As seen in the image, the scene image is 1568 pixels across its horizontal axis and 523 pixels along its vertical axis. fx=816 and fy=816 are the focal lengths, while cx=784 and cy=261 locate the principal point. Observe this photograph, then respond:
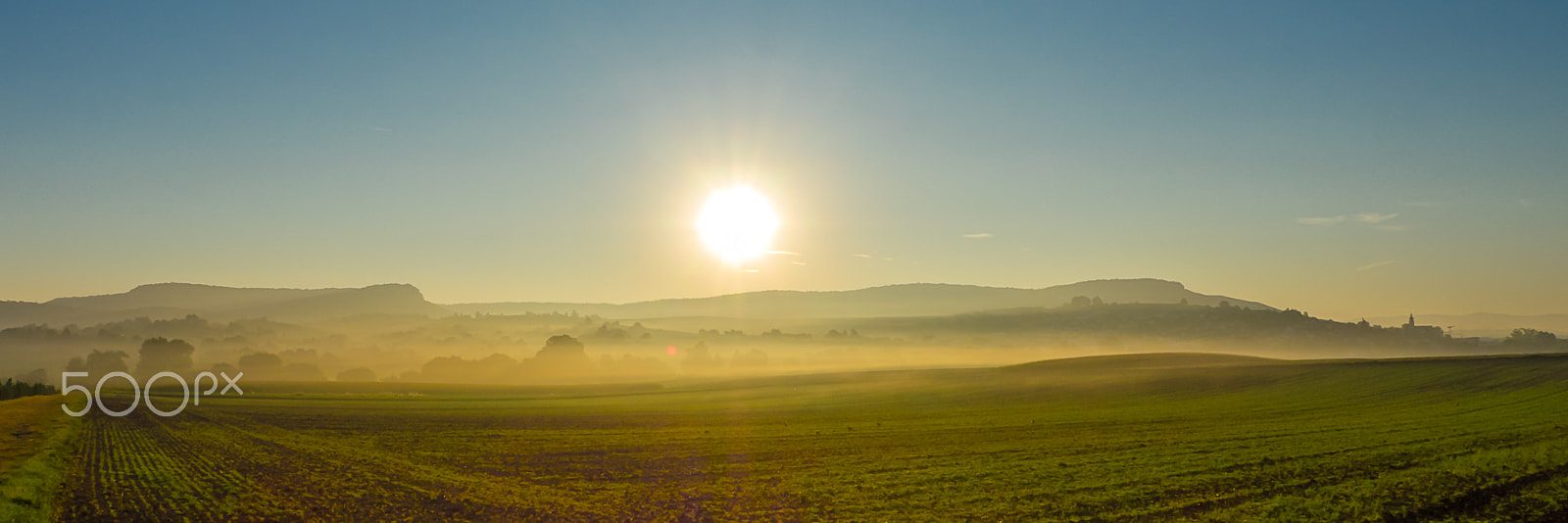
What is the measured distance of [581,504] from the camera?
1315 inches

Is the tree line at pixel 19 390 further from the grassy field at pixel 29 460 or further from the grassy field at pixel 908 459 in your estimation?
the grassy field at pixel 908 459

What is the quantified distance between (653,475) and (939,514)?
16940 millimetres

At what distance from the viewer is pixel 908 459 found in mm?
44188

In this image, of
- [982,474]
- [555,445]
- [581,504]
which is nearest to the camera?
[581,504]

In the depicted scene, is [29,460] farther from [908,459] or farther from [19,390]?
[19,390]

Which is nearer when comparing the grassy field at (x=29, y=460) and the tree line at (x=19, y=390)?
the grassy field at (x=29, y=460)

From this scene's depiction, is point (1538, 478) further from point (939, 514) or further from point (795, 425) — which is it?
point (795, 425)

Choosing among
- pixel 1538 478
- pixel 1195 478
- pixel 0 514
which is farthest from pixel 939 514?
pixel 0 514

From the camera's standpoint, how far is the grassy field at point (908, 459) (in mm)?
30266

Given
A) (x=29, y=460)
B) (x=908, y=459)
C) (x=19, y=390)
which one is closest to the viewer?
(x=908, y=459)

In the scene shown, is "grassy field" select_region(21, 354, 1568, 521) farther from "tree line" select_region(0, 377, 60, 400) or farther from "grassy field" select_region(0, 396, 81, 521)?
"tree line" select_region(0, 377, 60, 400)

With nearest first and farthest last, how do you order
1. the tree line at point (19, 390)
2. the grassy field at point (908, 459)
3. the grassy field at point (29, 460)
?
1. the grassy field at point (908, 459)
2. the grassy field at point (29, 460)
3. the tree line at point (19, 390)

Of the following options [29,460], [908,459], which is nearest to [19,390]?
[29,460]

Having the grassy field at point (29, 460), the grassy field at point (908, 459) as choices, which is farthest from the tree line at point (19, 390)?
the grassy field at point (908, 459)
